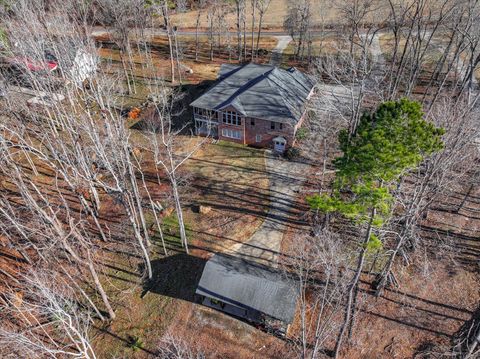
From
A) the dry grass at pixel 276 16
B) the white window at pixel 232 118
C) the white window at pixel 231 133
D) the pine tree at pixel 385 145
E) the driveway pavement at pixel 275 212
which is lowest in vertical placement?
the driveway pavement at pixel 275 212

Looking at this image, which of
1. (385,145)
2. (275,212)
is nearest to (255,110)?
(275,212)

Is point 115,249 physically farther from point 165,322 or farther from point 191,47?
point 191,47

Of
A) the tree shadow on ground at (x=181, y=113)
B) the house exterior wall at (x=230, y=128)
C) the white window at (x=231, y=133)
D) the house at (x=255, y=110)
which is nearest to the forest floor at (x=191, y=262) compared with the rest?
the house exterior wall at (x=230, y=128)

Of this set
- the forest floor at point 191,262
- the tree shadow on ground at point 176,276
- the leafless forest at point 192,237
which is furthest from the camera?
the tree shadow on ground at point 176,276

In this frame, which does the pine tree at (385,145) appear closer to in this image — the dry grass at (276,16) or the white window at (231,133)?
the white window at (231,133)

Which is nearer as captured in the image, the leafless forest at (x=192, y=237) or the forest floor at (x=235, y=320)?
the leafless forest at (x=192, y=237)

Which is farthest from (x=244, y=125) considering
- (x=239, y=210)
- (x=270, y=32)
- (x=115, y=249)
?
(x=270, y=32)

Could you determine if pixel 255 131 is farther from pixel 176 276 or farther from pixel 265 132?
pixel 176 276
